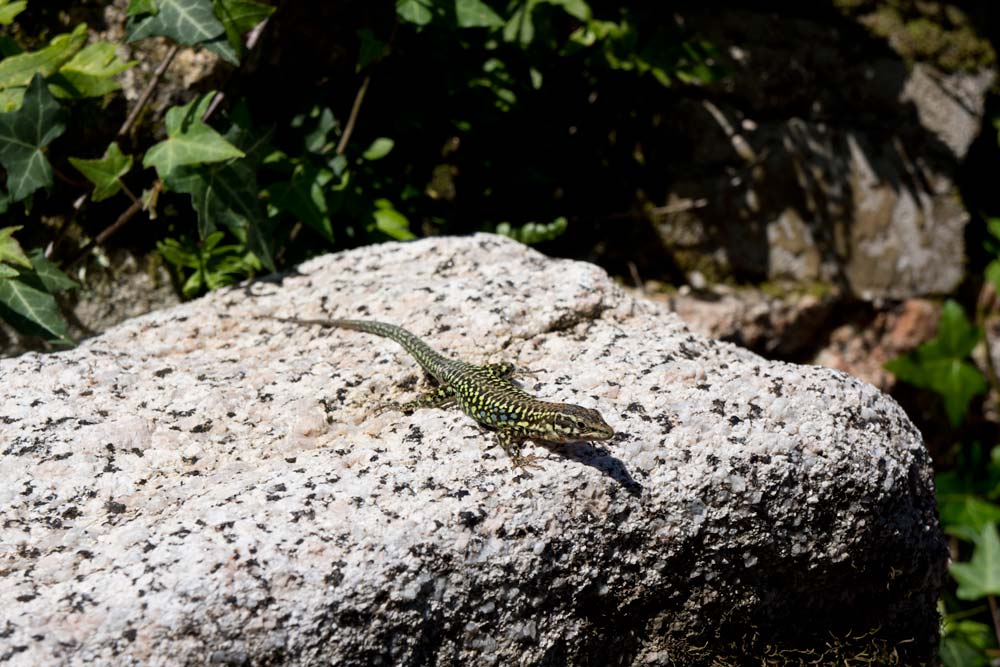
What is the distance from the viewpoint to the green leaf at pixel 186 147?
4148 mm

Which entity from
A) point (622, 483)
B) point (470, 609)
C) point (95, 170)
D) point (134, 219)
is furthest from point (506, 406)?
point (134, 219)

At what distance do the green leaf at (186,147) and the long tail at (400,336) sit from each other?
0.81 metres

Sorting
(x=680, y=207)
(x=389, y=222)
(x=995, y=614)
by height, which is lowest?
(x=995, y=614)

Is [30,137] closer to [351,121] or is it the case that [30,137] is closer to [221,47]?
[221,47]

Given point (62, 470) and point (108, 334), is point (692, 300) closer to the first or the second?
point (108, 334)

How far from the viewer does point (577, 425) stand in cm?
304

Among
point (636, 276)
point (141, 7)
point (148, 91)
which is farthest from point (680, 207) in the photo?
point (141, 7)

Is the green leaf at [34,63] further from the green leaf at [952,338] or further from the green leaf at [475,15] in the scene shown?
the green leaf at [952,338]

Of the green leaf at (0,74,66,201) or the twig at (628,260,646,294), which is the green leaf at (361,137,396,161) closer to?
the green leaf at (0,74,66,201)

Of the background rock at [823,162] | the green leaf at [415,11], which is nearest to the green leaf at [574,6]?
the green leaf at [415,11]

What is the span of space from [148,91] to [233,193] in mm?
811

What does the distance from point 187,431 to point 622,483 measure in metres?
1.68

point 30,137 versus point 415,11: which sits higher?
point 415,11

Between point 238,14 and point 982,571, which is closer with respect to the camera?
point 238,14
